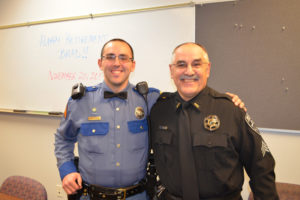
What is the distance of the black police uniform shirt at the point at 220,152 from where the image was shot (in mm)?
1074

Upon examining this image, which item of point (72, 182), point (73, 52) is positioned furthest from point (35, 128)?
point (72, 182)

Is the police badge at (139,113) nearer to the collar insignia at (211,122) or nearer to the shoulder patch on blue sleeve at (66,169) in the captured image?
the collar insignia at (211,122)

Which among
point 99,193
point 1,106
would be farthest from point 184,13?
point 1,106

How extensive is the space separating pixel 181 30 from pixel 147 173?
1264mm

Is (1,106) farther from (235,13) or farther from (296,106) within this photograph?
(296,106)

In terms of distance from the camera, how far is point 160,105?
4.50ft

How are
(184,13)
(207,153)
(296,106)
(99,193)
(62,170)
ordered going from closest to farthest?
(207,153), (99,193), (62,170), (296,106), (184,13)

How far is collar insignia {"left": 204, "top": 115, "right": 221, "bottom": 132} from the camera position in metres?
1.13

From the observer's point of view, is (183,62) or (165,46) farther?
(165,46)

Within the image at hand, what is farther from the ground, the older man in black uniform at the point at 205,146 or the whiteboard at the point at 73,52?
the whiteboard at the point at 73,52

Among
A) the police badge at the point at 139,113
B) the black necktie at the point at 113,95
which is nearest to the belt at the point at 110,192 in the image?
the police badge at the point at 139,113

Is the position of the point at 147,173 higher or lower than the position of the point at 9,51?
lower

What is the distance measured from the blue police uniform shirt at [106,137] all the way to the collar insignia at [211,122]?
1.45 ft

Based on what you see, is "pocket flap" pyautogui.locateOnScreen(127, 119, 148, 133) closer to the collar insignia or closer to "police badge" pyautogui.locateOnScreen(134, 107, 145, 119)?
"police badge" pyautogui.locateOnScreen(134, 107, 145, 119)
